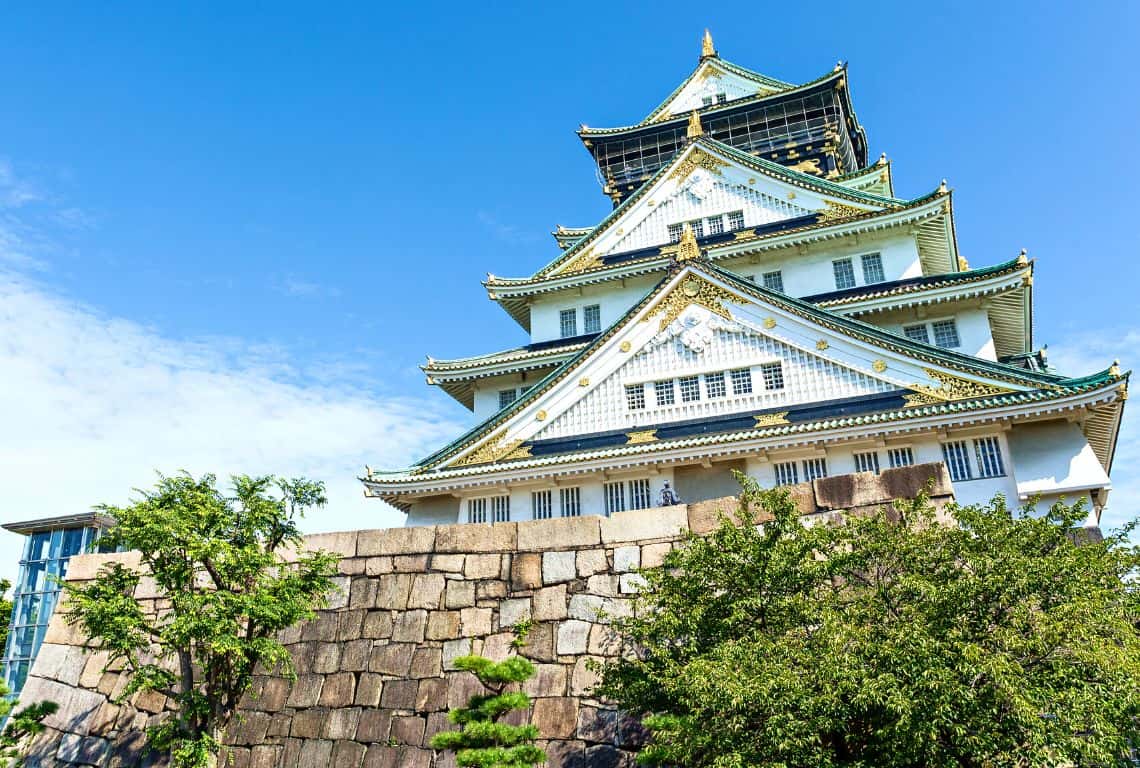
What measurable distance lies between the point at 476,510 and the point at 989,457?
11691 mm

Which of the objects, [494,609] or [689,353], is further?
[689,353]

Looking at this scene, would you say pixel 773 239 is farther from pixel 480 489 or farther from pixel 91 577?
pixel 91 577

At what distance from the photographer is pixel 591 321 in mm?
27188

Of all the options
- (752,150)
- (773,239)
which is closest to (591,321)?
(773,239)

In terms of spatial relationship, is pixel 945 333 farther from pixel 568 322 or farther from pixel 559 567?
pixel 559 567

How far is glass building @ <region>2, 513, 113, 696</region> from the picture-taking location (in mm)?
25641

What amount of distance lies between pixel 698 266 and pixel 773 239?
18.4 feet

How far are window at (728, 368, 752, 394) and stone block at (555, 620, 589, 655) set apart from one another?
30.3 ft

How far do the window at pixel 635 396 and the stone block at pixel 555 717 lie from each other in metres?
9.59

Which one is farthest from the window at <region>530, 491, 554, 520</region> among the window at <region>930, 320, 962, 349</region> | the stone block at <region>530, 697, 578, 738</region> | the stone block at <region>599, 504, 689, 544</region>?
the window at <region>930, 320, 962, 349</region>

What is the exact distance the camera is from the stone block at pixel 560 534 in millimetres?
12641

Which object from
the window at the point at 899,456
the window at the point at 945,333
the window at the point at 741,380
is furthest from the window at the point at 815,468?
the window at the point at 945,333

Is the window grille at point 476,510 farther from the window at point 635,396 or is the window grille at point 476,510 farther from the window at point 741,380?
the window at point 741,380

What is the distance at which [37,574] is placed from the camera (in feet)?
87.6
